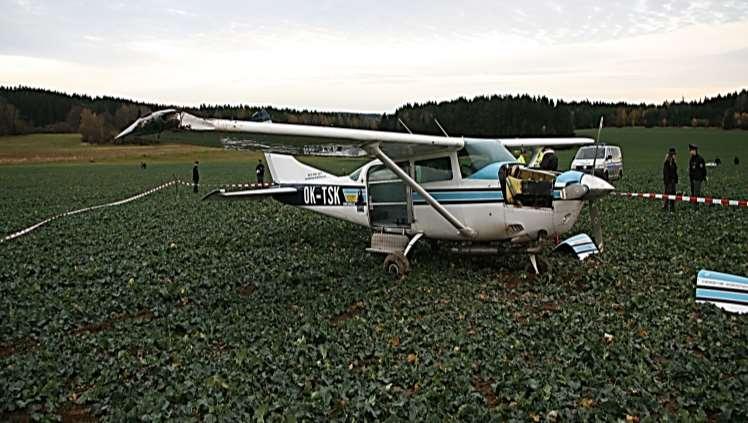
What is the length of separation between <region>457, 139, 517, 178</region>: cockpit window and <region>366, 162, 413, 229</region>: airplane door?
3.47ft

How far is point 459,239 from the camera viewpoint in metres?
9.94

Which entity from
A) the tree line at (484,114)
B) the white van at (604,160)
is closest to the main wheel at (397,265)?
the white van at (604,160)

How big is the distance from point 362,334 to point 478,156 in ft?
14.0

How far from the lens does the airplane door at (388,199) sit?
10344mm

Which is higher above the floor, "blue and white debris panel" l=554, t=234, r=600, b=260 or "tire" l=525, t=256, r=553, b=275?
"blue and white debris panel" l=554, t=234, r=600, b=260

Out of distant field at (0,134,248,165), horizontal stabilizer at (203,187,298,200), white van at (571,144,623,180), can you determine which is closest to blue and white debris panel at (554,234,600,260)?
horizontal stabilizer at (203,187,298,200)

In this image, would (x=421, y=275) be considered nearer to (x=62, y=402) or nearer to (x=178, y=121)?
(x=178, y=121)

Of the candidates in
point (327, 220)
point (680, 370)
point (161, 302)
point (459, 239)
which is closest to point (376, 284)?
point (459, 239)

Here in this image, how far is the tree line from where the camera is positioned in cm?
7162

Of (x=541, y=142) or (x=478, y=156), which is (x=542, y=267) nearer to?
(x=478, y=156)

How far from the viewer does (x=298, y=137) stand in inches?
309

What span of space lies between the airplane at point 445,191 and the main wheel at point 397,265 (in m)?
0.02

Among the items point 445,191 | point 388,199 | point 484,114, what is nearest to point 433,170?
point 445,191

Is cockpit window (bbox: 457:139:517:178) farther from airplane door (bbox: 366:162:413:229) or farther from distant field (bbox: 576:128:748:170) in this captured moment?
distant field (bbox: 576:128:748:170)
